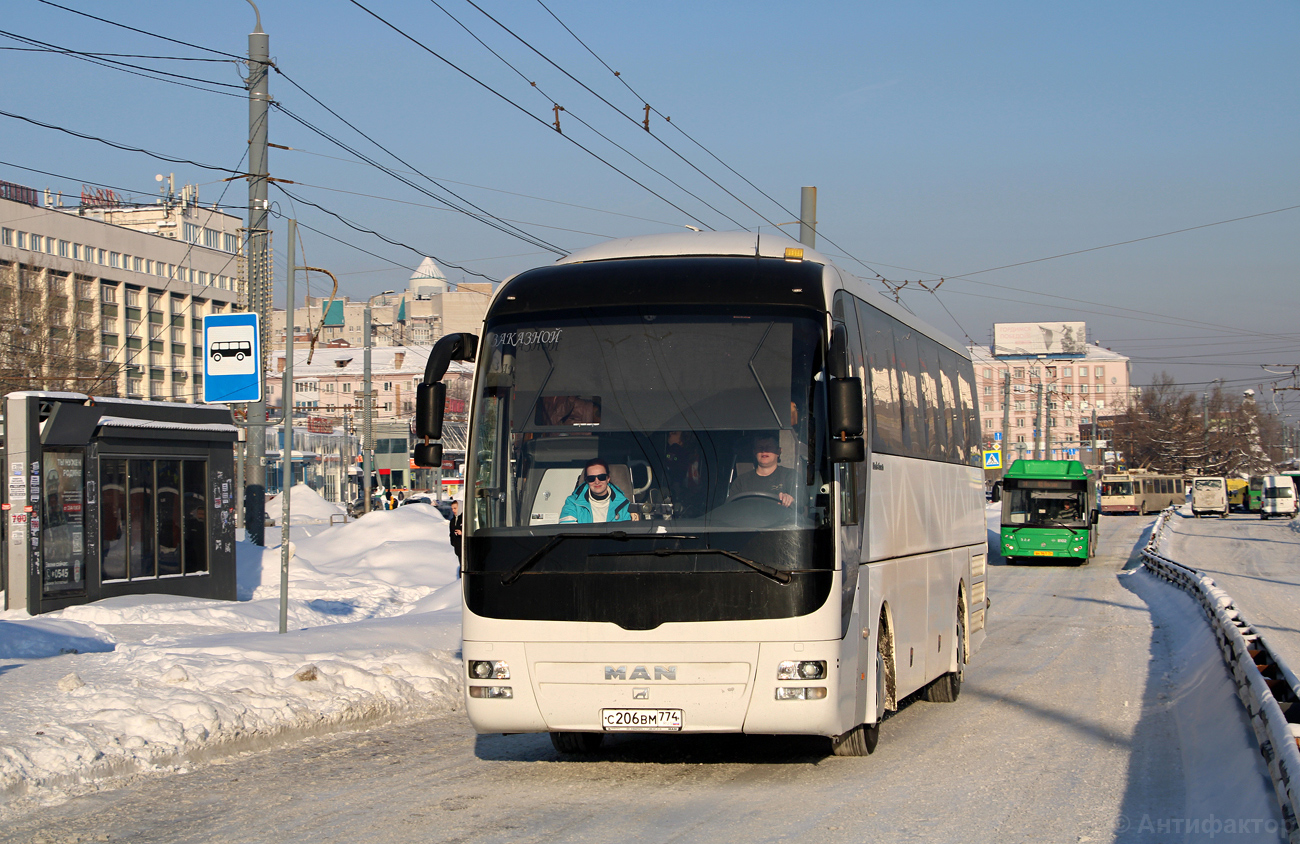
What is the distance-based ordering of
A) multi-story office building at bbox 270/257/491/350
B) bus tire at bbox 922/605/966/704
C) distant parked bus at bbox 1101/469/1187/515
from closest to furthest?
bus tire at bbox 922/605/966/704 → distant parked bus at bbox 1101/469/1187/515 → multi-story office building at bbox 270/257/491/350

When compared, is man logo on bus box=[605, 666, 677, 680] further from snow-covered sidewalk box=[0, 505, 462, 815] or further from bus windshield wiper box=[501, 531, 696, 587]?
snow-covered sidewalk box=[0, 505, 462, 815]

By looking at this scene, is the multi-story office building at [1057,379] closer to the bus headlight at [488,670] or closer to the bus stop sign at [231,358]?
the bus stop sign at [231,358]

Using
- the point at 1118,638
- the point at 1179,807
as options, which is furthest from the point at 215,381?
the point at 1118,638

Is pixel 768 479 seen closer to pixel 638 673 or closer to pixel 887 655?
pixel 638 673

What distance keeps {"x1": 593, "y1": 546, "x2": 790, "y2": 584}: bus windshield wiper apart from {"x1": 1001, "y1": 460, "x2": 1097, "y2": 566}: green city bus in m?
32.5

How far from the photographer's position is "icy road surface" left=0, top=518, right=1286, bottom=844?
21.5 ft

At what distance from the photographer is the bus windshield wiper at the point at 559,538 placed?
7547 millimetres

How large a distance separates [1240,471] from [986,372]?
26.8 m

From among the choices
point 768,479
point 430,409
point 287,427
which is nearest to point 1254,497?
point 287,427

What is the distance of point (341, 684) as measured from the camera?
10.4 m

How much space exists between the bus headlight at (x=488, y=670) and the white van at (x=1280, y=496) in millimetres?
69636

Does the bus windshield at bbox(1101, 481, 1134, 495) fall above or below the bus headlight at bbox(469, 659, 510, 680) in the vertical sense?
below

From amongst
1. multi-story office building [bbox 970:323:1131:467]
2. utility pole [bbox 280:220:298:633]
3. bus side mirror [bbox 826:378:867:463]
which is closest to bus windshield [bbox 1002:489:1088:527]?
utility pole [bbox 280:220:298:633]

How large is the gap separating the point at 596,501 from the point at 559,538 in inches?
12.4
